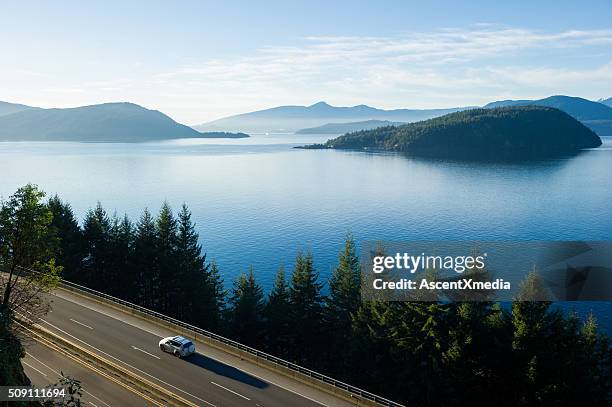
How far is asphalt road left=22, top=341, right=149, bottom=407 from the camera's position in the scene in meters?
27.9

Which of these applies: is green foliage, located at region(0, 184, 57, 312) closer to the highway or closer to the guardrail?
the guardrail

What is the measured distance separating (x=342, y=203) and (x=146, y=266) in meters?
81.9

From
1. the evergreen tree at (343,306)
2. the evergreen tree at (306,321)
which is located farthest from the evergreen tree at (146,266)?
the evergreen tree at (343,306)

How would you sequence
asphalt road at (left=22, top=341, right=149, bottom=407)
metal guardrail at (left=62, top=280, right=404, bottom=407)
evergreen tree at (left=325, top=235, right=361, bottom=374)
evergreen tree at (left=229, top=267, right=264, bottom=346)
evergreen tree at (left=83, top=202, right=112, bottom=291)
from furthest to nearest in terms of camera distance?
evergreen tree at (left=83, top=202, right=112, bottom=291), evergreen tree at (left=229, top=267, right=264, bottom=346), evergreen tree at (left=325, top=235, right=361, bottom=374), asphalt road at (left=22, top=341, right=149, bottom=407), metal guardrail at (left=62, top=280, right=404, bottom=407)

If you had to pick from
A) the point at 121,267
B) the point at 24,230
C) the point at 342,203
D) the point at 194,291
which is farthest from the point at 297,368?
the point at 342,203

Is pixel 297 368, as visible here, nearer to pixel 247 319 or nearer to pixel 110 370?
pixel 110 370

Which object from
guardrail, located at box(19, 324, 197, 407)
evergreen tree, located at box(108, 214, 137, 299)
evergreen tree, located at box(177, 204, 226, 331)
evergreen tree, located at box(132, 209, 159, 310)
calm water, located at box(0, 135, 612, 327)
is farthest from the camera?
calm water, located at box(0, 135, 612, 327)

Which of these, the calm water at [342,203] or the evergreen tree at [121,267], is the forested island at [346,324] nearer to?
the evergreen tree at [121,267]

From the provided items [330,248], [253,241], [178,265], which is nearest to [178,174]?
[253,241]

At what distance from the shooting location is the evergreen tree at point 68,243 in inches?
2056

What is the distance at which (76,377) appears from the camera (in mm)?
30344

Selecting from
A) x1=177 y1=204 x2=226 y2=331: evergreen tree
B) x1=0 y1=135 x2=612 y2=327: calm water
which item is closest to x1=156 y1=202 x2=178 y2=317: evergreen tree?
x1=177 y1=204 x2=226 y2=331: evergreen tree

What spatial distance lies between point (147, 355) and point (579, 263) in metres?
69.8

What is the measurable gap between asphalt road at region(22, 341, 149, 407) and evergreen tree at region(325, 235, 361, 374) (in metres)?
21.0
